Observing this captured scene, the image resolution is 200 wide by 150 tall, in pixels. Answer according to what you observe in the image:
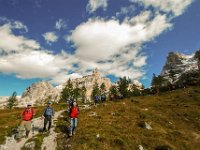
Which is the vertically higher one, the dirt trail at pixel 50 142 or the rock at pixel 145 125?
the rock at pixel 145 125

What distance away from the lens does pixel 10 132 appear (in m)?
25.7

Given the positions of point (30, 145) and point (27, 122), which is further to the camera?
point (27, 122)

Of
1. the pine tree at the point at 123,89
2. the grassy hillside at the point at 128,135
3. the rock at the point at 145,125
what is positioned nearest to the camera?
the grassy hillside at the point at 128,135

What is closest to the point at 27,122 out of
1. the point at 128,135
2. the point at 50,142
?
the point at 50,142

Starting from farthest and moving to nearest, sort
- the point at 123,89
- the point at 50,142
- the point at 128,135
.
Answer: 1. the point at 123,89
2. the point at 128,135
3. the point at 50,142

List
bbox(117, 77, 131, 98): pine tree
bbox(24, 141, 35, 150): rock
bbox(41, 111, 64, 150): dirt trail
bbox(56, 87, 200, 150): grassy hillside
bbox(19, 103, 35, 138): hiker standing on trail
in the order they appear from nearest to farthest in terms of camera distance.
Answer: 1. bbox(24, 141, 35, 150): rock
2. bbox(41, 111, 64, 150): dirt trail
3. bbox(56, 87, 200, 150): grassy hillside
4. bbox(19, 103, 35, 138): hiker standing on trail
5. bbox(117, 77, 131, 98): pine tree

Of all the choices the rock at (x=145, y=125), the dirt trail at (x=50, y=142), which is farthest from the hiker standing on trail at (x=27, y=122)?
the rock at (x=145, y=125)

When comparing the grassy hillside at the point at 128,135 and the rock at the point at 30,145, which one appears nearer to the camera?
the rock at the point at 30,145

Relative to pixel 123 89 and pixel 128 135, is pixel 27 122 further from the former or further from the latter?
pixel 123 89

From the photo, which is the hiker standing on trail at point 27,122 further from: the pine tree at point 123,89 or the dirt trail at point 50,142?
the pine tree at point 123,89

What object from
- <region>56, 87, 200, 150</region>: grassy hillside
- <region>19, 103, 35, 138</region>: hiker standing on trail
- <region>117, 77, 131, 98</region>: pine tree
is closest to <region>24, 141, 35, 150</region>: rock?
<region>56, 87, 200, 150</region>: grassy hillside

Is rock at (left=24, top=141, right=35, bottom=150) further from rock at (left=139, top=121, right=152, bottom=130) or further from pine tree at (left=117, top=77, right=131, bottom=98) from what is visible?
pine tree at (left=117, top=77, right=131, bottom=98)

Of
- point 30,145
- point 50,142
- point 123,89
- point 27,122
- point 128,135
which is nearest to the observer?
point 30,145

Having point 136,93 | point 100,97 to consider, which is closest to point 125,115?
point 100,97
